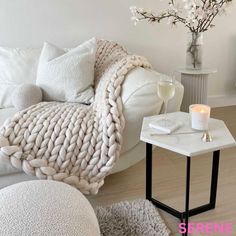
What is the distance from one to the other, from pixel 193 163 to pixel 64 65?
1.13m

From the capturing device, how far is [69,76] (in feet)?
6.97

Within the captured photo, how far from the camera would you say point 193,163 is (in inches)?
92.1

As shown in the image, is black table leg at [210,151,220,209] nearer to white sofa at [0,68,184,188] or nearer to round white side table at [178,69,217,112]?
white sofa at [0,68,184,188]

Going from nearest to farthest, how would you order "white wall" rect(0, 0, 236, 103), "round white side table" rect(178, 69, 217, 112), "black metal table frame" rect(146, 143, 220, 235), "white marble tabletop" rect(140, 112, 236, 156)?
"white marble tabletop" rect(140, 112, 236, 156) → "black metal table frame" rect(146, 143, 220, 235) → "round white side table" rect(178, 69, 217, 112) → "white wall" rect(0, 0, 236, 103)

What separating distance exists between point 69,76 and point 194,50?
95 centimetres

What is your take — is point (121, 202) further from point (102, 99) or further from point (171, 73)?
point (171, 73)

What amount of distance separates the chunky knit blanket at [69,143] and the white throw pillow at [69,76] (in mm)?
359

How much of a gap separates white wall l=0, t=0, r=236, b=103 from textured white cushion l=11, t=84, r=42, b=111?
75 centimetres

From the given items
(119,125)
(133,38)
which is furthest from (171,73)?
(119,125)

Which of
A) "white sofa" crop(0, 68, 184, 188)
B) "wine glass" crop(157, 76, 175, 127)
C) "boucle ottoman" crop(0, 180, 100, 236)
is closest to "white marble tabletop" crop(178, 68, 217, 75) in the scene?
"white sofa" crop(0, 68, 184, 188)

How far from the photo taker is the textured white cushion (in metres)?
2.08

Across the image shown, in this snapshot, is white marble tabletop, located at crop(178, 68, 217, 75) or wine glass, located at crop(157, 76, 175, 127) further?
white marble tabletop, located at crop(178, 68, 217, 75)

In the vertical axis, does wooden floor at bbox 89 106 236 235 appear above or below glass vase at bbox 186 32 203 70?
below

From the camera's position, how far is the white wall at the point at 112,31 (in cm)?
265
